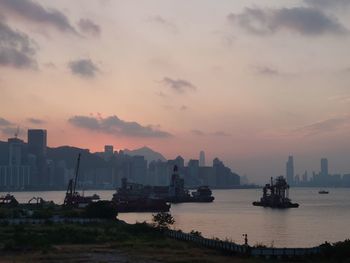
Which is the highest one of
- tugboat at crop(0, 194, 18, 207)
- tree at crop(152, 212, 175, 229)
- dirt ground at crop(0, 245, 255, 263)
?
tugboat at crop(0, 194, 18, 207)

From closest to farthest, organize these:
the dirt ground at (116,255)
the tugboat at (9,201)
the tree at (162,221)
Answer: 1. the dirt ground at (116,255)
2. the tree at (162,221)
3. the tugboat at (9,201)

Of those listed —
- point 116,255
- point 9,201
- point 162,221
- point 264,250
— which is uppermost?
point 9,201

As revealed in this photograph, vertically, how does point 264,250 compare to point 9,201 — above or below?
below

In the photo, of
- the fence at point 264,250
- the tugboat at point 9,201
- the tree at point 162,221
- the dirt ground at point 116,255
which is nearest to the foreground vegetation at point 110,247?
the dirt ground at point 116,255

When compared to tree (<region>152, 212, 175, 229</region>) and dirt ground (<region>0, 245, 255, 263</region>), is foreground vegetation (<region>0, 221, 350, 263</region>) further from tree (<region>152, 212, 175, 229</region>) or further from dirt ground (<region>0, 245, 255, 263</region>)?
tree (<region>152, 212, 175, 229</region>)

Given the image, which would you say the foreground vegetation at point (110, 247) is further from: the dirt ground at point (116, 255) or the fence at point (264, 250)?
the fence at point (264, 250)

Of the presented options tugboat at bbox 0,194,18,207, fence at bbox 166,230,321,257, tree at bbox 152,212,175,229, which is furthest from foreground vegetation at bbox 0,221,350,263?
tugboat at bbox 0,194,18,207

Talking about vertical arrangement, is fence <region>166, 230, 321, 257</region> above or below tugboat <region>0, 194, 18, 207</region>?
below

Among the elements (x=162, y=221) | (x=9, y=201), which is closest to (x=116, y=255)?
(x=162, y=221)

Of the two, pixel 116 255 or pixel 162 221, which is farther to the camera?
pixel 162 221

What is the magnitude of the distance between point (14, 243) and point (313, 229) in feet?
214

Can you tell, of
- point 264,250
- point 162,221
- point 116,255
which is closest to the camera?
point 264,250

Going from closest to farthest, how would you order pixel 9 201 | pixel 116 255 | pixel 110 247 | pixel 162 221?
pixel 116 255 → pixel 110 247 → pixel 162 221 → pixel 9 201

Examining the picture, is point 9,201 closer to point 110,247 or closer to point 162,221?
point 162,221
